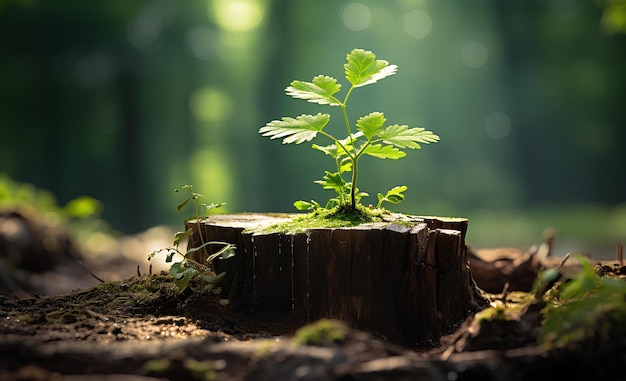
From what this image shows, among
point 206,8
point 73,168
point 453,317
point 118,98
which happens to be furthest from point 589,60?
point 453,317

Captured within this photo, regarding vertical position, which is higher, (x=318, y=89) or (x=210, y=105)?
(x=210, y=105)

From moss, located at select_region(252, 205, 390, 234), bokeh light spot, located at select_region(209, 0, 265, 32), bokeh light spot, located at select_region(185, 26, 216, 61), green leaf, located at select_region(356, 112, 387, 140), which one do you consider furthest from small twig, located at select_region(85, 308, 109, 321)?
bokeh light spot, located at select_region(185, 26, 216, 61)

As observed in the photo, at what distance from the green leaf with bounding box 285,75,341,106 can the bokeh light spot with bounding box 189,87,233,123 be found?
2644cm

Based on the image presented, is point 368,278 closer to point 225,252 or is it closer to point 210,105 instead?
point 225,252

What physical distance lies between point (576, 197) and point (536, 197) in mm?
2194

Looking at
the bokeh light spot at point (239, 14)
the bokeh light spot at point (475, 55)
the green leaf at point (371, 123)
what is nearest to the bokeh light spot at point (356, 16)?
the bokeh light spot at point (239, 14)

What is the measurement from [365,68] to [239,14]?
28.0 metres

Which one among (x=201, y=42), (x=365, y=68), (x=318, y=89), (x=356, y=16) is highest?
(x=356, y=16)

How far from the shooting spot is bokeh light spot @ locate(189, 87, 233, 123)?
96.5 ft

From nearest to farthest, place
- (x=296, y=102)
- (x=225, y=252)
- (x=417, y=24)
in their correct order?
(x=225, y=252) → (x=296, y=102) → (x=417, y=24)

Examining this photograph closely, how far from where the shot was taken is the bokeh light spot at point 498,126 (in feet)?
117

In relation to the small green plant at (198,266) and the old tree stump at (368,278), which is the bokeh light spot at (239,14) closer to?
the small green plant at (198,266)

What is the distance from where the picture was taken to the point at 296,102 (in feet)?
98.2

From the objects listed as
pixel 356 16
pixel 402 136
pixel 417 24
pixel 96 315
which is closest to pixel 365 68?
pixel 402 136
